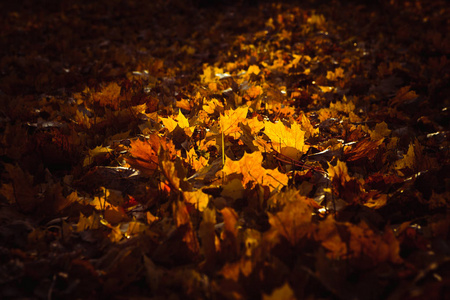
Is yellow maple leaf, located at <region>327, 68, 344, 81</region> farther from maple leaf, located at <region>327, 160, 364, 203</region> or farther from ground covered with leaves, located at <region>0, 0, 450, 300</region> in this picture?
maple leaf, located at <region>327, 160, 364, 203</region>

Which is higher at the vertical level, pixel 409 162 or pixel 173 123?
pixel 173 123

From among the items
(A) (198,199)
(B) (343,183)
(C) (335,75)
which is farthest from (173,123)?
(C) (335,75)

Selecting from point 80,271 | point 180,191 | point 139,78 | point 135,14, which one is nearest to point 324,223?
point 180,191

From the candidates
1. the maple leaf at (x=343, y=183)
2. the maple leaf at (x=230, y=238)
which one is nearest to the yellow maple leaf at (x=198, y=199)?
the maple leaf at (x=230, y=238)

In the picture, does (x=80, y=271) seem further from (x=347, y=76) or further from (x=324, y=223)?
(x=347, y=76)

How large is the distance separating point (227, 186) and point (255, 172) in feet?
0.55

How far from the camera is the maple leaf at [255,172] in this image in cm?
140

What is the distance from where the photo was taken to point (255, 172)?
4.65 feet

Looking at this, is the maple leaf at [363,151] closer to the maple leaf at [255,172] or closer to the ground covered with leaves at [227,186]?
the ground covered with leaves at [227,186]

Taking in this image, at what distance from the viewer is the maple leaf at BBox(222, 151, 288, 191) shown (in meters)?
1.40

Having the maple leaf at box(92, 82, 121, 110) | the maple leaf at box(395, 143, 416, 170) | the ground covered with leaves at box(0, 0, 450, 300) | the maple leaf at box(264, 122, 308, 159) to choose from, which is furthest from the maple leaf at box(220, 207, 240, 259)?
the maple leaf at box(92, 82, 121, 110)

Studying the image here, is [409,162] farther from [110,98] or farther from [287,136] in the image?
[110,98]

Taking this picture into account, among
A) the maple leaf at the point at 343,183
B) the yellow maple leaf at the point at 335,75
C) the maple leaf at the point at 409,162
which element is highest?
the maple leaf at the point at 343,183

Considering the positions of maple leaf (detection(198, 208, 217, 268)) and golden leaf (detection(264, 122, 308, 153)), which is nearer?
maple leaf (detection(198, 208, 217, 268))
